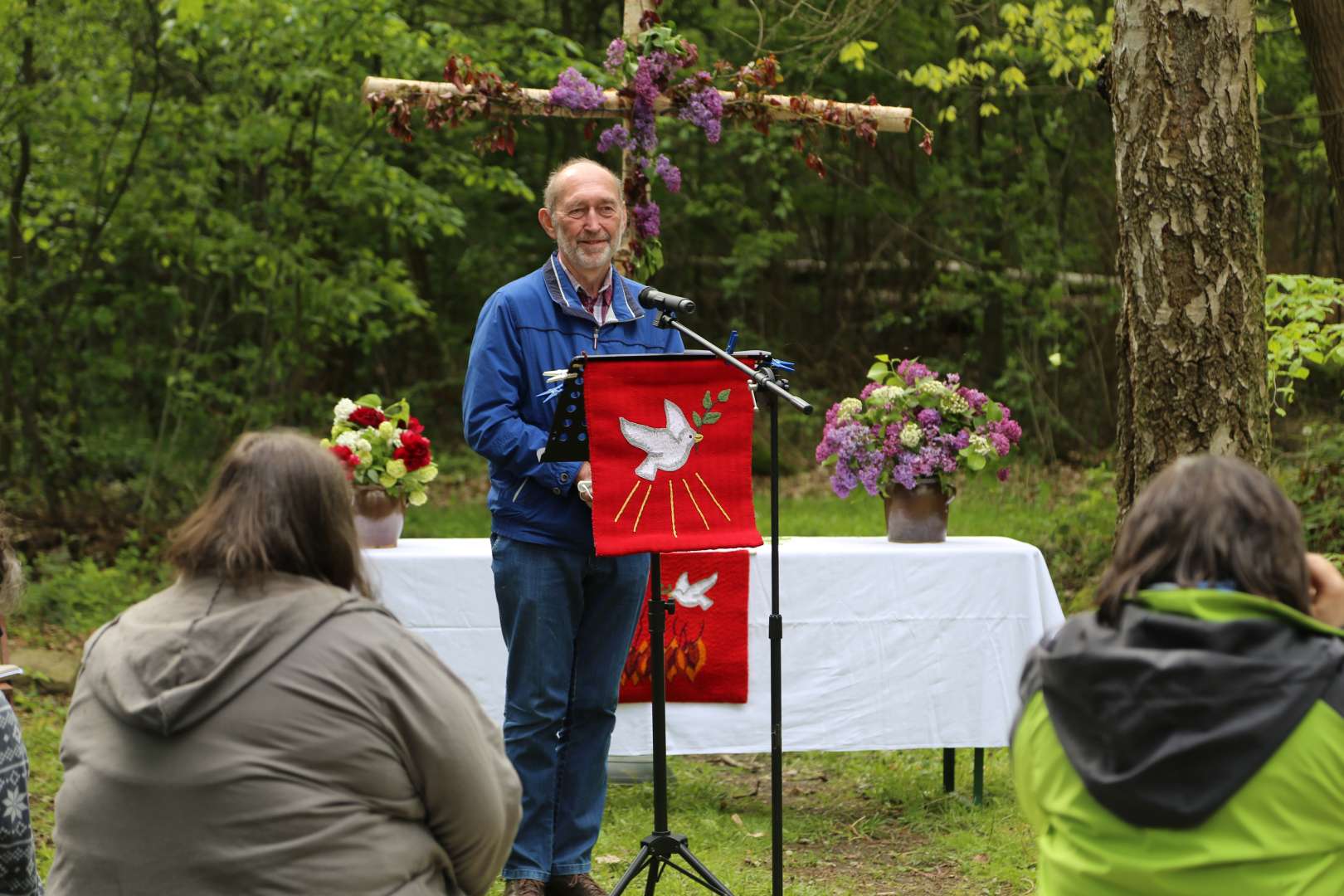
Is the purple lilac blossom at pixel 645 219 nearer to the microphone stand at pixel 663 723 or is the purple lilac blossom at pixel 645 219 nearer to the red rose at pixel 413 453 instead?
the red rose at pixel 413 453

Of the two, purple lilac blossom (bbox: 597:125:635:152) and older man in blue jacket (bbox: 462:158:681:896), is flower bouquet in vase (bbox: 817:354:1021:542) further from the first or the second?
older man in blue jacket (bbox: 462:158:681:896)

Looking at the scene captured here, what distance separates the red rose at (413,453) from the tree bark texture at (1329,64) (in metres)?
5.20

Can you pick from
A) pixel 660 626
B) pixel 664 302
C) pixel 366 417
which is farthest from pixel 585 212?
pixel 366 417

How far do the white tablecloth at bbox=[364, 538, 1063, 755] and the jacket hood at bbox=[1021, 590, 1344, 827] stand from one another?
2.95 metres

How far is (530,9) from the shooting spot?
15.3 meters

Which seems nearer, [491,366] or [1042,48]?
[491,366]

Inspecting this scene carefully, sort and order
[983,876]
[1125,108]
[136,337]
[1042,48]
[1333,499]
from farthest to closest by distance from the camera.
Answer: [136,337] < [1042,48] < [1333,499] < [983,876] < [1125,108]

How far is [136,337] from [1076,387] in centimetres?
869

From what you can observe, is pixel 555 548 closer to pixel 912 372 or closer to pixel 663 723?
pixel 663 723

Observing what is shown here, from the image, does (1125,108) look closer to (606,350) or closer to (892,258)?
(606,350)

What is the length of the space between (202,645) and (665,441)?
5.84ft

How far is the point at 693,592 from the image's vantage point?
15.7ft

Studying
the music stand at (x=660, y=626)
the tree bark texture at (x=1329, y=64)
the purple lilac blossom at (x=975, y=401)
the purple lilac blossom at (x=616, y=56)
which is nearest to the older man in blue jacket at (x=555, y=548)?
the music stand at (x=660, y=626)

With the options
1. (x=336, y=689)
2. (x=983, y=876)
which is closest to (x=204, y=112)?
(x=983, y=876)
